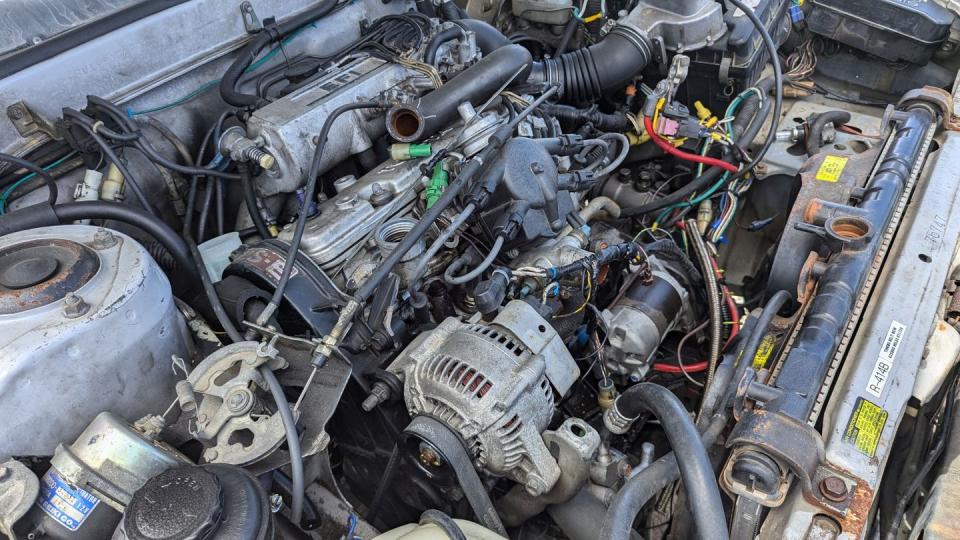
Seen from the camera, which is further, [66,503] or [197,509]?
[66,503]

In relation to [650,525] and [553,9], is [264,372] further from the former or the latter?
[553,9]

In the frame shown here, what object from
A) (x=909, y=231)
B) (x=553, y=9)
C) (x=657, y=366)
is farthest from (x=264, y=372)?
(x=553, y=9)

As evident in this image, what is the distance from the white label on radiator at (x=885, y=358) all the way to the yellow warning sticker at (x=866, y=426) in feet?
0.14

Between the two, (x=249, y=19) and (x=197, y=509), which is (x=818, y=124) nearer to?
(x=249, y=19)

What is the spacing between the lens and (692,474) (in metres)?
1.12

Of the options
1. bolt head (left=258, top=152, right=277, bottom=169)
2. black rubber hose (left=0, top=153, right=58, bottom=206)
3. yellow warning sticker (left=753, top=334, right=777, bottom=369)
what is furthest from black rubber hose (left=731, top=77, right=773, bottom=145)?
black rubber hose (left=0, top=153, right=58, bottom=206)

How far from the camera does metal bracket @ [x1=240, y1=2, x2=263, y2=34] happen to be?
6.69 feet

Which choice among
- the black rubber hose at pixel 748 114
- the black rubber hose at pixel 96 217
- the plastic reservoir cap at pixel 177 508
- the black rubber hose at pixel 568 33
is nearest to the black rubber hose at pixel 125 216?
the black rubber hose at pixel 96 217

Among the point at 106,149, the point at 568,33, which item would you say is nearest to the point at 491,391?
the point at 106,149

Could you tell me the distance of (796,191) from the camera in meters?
2.22

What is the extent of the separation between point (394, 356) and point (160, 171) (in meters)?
0.93

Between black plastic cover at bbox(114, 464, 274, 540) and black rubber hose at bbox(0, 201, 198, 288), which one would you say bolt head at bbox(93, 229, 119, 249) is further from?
black plastic cover at bbox(114, 464, 274, 540)

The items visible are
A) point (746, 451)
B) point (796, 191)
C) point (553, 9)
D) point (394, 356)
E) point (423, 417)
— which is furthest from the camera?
point (553, 9)

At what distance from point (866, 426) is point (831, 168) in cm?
117
